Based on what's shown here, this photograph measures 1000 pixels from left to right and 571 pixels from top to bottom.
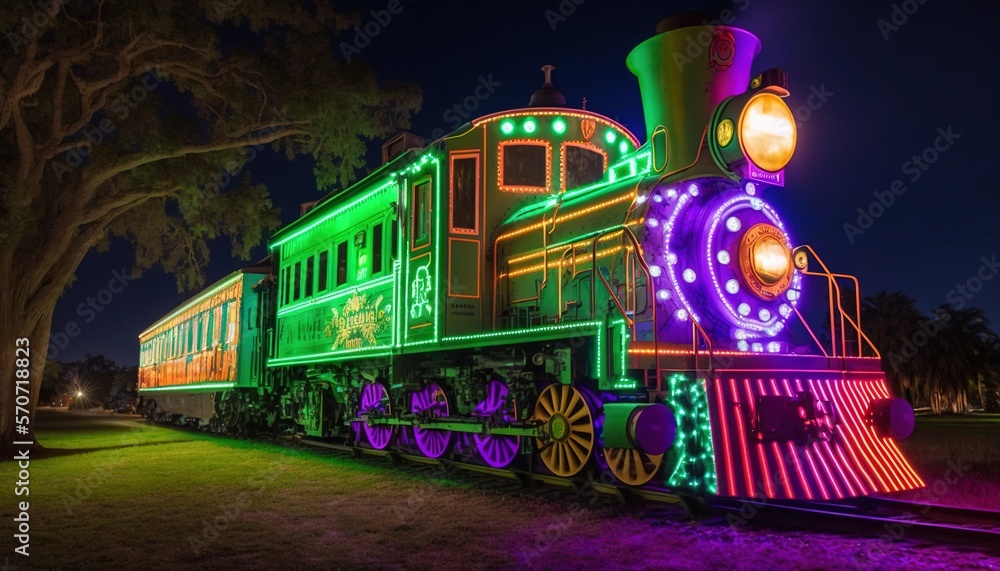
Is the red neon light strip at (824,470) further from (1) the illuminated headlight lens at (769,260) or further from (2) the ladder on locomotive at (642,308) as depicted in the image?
(1) the illuminated headlight lens at (769,260)

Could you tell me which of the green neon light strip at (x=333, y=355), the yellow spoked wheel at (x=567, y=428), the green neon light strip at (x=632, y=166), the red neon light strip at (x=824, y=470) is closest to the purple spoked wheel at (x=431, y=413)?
the green neon light strip at (x=333, y=355)

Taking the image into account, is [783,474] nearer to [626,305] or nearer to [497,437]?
[626,305]

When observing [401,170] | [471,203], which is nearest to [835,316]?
[471,203]

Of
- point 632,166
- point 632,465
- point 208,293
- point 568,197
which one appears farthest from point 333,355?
point 208,293

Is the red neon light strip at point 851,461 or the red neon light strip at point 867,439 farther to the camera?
the red neon light strip at point 867,439

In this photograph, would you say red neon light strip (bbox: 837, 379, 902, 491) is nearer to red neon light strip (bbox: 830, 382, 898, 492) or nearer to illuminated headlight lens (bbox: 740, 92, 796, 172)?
red neon light strip (bbox: 830, 382, 898, 492)

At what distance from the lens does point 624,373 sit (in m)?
6.68

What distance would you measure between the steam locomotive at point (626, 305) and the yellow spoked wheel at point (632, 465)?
27mm

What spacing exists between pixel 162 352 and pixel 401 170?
22266 mm

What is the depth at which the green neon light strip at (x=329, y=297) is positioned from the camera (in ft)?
35.9

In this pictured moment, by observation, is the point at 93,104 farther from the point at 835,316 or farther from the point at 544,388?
the point at 835,316

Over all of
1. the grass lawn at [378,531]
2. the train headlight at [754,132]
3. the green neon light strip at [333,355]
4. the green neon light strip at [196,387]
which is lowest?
the grass lawn at [378,531]

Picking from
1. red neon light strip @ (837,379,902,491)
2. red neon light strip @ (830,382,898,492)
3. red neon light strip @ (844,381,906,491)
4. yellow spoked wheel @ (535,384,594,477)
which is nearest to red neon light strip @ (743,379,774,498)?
red neon light strip @ (830,382,898,492)

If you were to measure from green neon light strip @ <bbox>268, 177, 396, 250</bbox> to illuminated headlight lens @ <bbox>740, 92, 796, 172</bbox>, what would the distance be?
510 cm
